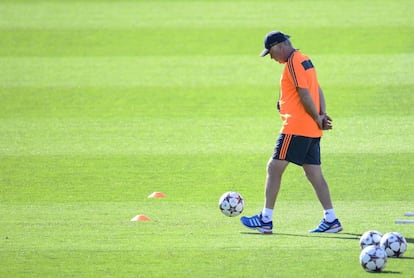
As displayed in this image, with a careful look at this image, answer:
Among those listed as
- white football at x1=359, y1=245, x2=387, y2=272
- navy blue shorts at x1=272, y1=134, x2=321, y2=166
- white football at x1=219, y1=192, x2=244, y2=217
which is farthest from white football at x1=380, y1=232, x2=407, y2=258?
white football at x1=219, y1=192, x2=244, y2=217

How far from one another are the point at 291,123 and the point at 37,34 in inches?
451

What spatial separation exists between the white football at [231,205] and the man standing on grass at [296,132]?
2.00 ft

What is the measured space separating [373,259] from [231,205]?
2652 mm

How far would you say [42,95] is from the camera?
17.5m

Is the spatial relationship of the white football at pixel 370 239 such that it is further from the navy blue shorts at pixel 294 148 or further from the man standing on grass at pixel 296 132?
the navy blue shorts at pixel 294 148

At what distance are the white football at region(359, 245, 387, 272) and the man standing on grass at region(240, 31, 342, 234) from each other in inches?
61.3

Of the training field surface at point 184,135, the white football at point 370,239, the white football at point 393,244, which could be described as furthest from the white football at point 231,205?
the white football at point 393,244

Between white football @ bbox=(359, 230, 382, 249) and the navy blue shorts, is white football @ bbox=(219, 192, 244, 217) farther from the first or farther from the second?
white football @ bbox=(359, 230, 382, 249)

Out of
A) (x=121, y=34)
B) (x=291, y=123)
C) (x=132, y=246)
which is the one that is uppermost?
(x=121, y=34)

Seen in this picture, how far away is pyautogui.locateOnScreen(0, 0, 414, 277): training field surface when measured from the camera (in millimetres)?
10016

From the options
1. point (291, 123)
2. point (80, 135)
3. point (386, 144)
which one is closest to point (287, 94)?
point (291, 123)

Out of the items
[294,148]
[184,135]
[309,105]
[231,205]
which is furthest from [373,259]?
[184,135]

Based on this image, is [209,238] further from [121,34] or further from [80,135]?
[121,34]

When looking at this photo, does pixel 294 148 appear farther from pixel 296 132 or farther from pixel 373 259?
pixel 373 259
